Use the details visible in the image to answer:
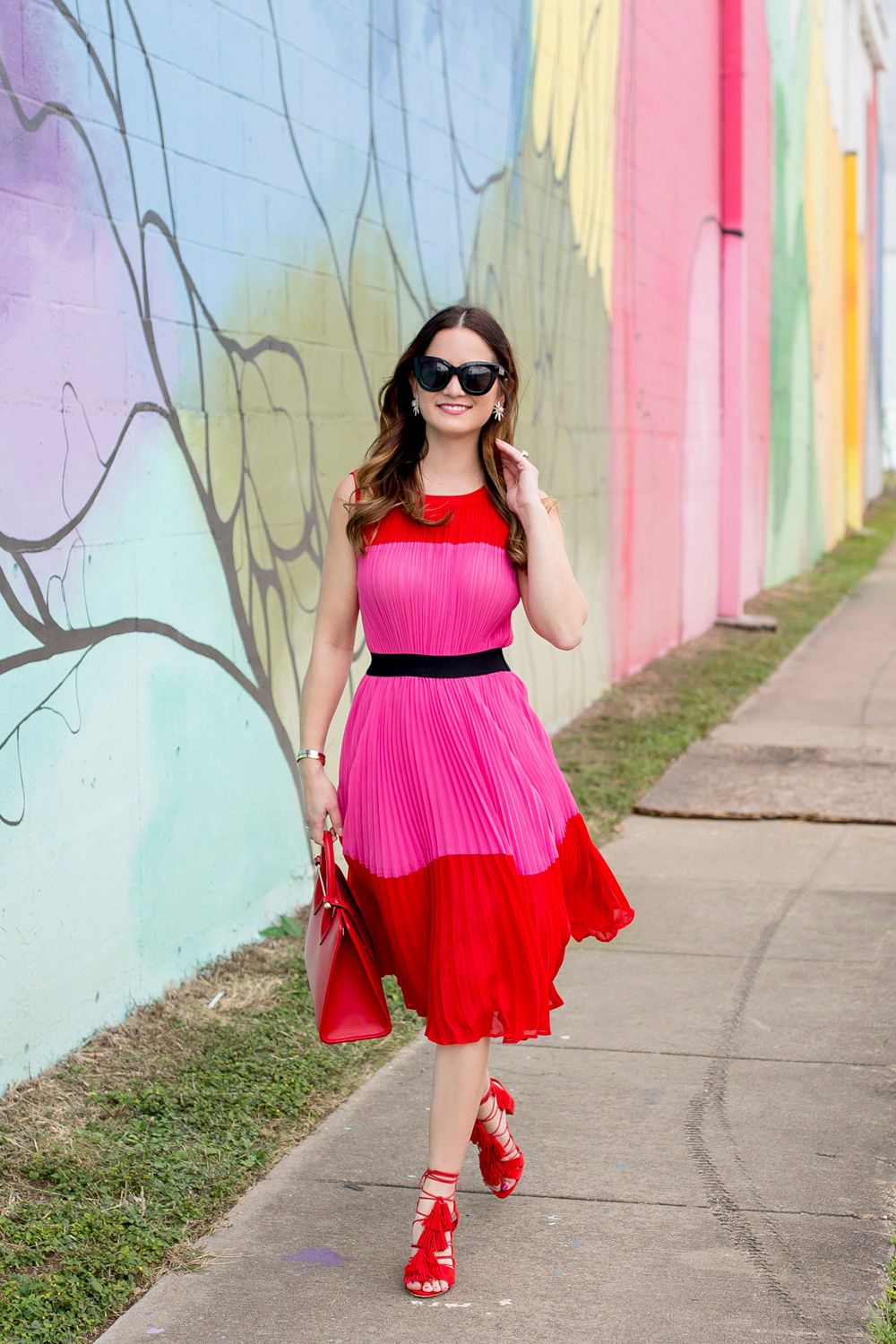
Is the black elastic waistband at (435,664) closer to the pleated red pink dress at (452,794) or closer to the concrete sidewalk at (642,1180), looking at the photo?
the pleated red pink dress at (452,794)

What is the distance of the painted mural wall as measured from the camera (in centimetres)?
362

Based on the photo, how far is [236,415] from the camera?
4.55m

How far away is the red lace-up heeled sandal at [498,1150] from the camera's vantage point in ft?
10.5

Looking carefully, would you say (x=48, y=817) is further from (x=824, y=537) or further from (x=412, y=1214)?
(x=824, y=537)

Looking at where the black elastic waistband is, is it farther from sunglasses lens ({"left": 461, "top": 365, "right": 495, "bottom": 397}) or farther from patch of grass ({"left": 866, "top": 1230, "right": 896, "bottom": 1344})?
patch of grass ({"left": 866, "top": 1230, "right": 896, "bottom": 1344})

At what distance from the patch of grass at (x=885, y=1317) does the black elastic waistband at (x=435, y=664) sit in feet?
4.58

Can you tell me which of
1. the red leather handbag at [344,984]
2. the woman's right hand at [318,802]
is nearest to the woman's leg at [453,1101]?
the red leather handbag at [344,984]

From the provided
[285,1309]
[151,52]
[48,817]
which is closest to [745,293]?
[151,52]

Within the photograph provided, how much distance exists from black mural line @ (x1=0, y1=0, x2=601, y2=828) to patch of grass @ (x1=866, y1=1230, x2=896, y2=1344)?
A: 223 cm

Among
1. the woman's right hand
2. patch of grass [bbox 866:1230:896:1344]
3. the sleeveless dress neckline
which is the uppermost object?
the sleeveless dress neckline

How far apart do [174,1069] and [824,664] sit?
25.9ft

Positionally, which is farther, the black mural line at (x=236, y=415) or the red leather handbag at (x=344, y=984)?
the black mural line at (x=236, y=415)

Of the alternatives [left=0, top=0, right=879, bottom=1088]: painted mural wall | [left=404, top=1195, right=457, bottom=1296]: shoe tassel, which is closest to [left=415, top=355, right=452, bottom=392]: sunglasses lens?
[left=0, top=0, right=879, bottom=1088]: painted mural wall

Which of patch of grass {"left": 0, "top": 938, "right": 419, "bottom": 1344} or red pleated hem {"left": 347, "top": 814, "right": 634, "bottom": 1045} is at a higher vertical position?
red pleated hem {"left": 347, "top": 814, "right": 634, "bottom": 1045}
